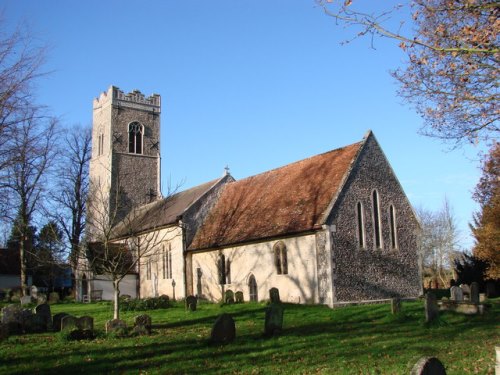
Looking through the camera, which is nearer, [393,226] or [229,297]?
[229,297]

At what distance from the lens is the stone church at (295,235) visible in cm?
2170

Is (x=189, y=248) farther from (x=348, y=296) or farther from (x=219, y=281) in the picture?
(x=348, y=296)

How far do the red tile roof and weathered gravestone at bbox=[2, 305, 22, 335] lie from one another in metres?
11.3

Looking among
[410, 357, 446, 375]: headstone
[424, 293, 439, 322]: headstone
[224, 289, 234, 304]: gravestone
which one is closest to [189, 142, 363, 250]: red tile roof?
[224, 289, 234, 304]: gravestone

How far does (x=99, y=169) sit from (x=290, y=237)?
78.7ft

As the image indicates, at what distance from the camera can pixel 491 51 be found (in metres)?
7.18

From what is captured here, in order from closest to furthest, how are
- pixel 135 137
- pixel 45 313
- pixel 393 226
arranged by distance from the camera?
pixel 45 313 < pixel 393 226 < pixel 135 137

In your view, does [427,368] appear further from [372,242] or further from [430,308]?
[372,242]

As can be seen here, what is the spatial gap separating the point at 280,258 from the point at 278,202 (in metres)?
3.17

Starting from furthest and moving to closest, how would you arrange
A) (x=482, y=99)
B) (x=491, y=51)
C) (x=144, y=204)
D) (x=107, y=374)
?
1. (x=144, y=204)
2. (x=107, y=374)
3. (x=482, y=99)
4. (x=491, y=51)

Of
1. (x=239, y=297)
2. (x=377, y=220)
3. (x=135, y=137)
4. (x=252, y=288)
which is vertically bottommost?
(x=239, y=297)

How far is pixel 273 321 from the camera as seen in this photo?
13062 mm

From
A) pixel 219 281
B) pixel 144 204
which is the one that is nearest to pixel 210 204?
pixel 219 281

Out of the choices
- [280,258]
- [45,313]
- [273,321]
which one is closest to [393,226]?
[280,258]
